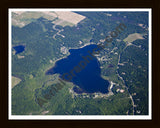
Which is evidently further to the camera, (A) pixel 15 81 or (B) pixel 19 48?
(B) pixel 19 48

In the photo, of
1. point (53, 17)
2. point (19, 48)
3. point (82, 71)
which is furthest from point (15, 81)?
point (53, 17)

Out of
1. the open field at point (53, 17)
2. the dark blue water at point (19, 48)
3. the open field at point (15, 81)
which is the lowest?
the open field at point (15, 81)

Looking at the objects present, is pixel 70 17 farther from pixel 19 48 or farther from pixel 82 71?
pixel 82 71

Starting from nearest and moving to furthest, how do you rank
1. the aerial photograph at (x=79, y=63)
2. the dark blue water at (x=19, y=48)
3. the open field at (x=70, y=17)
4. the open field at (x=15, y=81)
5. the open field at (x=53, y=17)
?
the aerial photograph at (x=79, y=63) < the open field at (x=15, y=81) < the dark blue water at (x=19, y=48) < the open field at (x=53, y=17) < the open field at (x=70, y=17)

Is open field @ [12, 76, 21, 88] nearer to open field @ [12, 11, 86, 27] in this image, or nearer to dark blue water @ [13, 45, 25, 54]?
dark blue water @ [13, 45, 25, 54]

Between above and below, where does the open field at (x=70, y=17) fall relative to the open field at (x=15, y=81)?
above

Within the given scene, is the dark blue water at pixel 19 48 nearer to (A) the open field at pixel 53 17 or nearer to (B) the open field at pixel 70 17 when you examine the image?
(A) the open field at pixel 53 17

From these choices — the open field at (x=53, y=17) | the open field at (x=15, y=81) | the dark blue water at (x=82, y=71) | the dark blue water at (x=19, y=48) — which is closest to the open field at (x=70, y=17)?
the open field at (x=53, y=17)


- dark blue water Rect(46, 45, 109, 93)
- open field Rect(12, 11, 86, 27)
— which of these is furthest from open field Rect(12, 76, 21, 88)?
open field Rect(12, 11, 86, 27)
